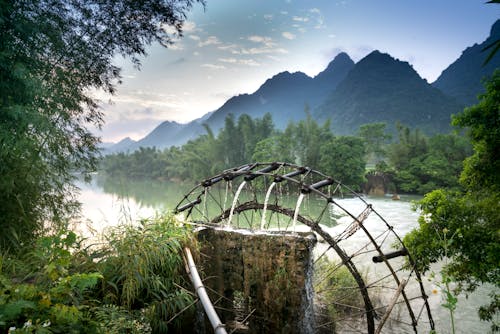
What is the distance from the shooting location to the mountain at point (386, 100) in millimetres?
66438

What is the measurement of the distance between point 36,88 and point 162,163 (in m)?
50.0

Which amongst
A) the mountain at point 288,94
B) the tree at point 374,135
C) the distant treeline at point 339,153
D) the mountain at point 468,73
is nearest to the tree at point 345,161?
the distant treeline at point 339,153

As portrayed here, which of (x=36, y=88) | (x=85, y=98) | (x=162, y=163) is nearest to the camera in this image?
(x=36, y=88)

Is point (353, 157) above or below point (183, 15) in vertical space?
below

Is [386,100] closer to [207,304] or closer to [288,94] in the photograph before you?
[288,94]

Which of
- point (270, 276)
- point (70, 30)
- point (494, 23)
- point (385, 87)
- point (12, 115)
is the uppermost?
point (494, 23)

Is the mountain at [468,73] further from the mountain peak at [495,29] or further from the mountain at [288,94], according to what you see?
the mountain at [288,94]

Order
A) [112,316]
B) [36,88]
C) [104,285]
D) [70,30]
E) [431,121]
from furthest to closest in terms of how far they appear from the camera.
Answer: [431,121] < [70,30] < [36,88] < [104,285] < [112,316]

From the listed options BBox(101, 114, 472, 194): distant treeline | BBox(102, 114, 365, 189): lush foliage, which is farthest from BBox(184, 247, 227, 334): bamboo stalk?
BBox(102, 114, 365, 189): lush foliage

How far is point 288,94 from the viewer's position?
471 feet

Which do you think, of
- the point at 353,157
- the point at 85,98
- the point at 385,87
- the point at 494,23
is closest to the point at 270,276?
the point at 85,98

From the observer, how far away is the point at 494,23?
8262cm

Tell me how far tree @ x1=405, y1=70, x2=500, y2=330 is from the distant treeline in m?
16.5

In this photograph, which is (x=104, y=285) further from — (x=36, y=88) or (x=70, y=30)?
(x=70, y=30)
